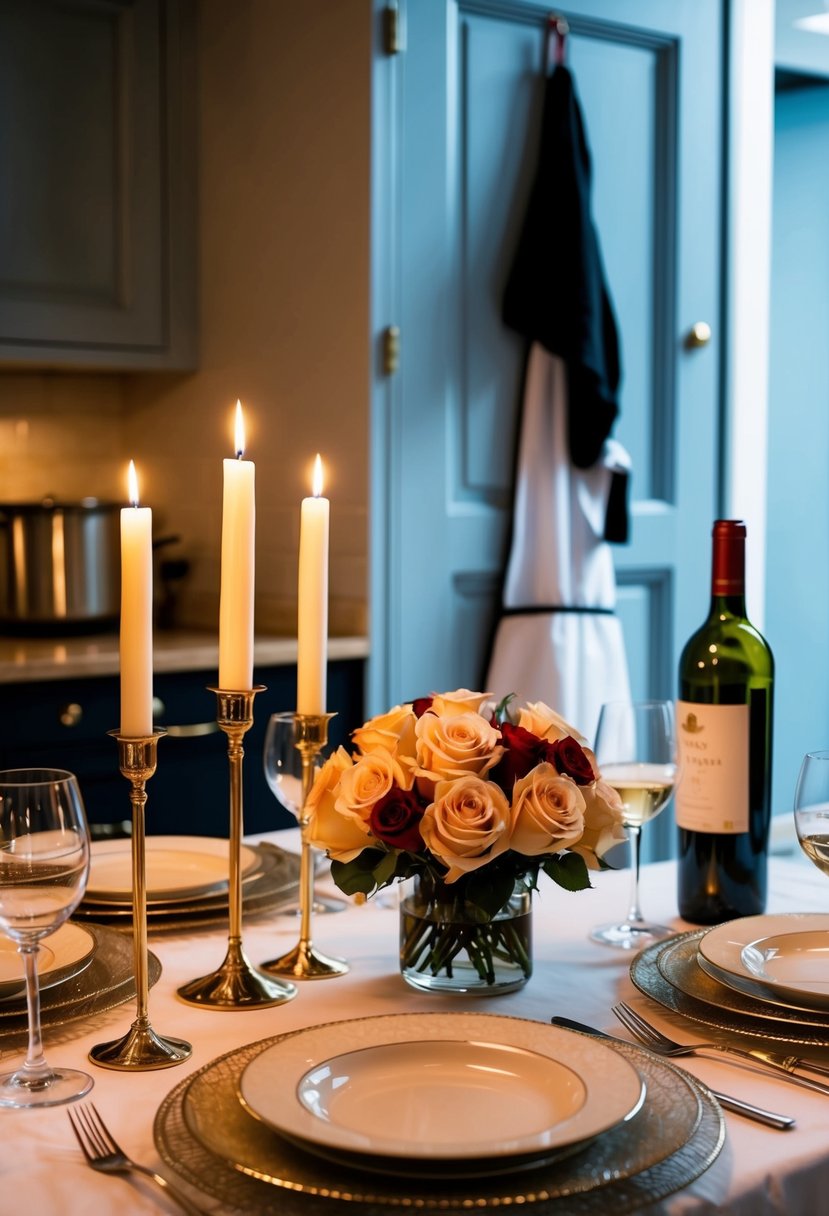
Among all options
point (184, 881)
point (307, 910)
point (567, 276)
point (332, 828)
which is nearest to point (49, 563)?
point (567, 276)

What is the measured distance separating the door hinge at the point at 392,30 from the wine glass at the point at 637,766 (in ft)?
5.33

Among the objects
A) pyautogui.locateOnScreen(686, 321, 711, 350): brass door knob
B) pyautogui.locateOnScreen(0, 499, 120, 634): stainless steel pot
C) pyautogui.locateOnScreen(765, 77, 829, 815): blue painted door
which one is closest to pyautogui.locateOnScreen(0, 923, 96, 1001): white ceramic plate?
pyautogui.locateOnScreen(0, 499, 120, 634): stainless steel pot

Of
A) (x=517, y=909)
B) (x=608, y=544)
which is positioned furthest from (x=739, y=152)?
(x=517, y=909)

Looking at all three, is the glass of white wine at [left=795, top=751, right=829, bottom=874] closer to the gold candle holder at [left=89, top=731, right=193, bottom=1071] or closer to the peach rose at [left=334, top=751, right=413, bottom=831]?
the peach rose at [left=334, top=751, right=413, bottom=831]

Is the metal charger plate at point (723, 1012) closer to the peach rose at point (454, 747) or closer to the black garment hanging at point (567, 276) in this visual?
the peach rose at point (454, 747)

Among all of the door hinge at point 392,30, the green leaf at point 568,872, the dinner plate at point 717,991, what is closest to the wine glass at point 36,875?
the green leaf at point 568,872

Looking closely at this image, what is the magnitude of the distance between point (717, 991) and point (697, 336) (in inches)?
80.1

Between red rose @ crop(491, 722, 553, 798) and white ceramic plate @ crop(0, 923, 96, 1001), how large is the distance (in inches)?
13.0

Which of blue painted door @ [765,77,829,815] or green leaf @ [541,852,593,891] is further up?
blue painted door @ [765,77,829,815]

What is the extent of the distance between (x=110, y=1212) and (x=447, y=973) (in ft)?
1.24

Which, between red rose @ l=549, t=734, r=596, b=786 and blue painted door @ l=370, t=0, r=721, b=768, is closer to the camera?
red rose @ l=549, t=734, r=596, b=786

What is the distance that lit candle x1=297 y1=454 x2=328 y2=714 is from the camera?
3.59ft

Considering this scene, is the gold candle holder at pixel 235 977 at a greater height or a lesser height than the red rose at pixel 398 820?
lesser

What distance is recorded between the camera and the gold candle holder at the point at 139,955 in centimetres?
92
